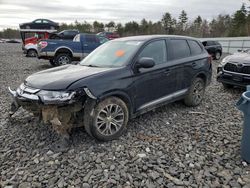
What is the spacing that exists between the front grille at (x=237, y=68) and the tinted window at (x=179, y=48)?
210cm

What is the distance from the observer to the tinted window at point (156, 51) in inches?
173

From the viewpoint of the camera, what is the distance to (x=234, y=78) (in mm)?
6656

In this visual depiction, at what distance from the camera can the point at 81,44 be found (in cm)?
1177

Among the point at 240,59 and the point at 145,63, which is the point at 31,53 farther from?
the point at 145,63

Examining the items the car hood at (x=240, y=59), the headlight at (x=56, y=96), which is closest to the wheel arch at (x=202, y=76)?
the car hood at (x=240, y=59)

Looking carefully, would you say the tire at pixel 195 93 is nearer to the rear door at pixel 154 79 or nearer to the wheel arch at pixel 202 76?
the wheel arch at pixel 202 76

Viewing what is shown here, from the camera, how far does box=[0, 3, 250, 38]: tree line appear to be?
4153cm

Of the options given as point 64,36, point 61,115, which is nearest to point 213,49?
point 64,36

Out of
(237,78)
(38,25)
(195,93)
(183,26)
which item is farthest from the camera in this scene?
(183,26)

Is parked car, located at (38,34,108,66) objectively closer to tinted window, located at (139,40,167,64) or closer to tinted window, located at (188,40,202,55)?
tinted window, located at (188,40,202,55)

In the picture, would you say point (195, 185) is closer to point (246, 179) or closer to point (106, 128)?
point (246, 179)

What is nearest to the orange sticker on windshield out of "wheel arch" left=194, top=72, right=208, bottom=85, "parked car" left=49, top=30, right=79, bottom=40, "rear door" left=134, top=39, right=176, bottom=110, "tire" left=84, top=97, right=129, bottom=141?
"rear door" left=134, top=39, right=176, bottom=110

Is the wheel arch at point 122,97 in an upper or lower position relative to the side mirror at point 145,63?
lower

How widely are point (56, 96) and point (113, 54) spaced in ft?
5.09
